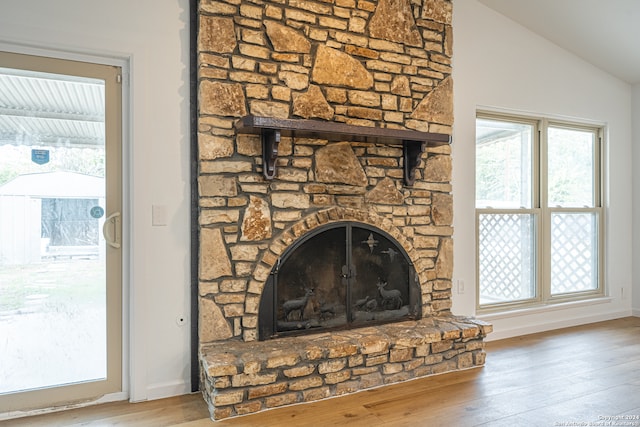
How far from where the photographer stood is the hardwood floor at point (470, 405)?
2268 mm

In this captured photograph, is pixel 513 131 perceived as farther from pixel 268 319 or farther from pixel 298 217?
pixel 268 319

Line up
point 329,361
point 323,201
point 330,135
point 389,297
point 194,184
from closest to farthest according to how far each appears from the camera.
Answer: point 329,361
point 194,184
point 330,135
point 323,201
point 389,297

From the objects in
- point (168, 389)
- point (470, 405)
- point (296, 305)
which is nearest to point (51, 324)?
point (168, 389)

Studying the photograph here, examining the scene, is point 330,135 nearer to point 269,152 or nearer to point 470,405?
point 269,152

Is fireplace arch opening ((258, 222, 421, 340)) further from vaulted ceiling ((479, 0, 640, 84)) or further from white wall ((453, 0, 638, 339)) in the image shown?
vaulted ceiling ((479, 0, 640, 84))

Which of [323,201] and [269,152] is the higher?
[269,152]

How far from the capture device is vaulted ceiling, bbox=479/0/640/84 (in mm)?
3514

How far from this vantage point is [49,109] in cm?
246

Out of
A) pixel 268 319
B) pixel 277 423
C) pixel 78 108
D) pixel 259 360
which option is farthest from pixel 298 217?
pixel 78 108

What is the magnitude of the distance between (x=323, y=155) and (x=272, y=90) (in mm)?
542

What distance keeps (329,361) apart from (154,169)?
5.17ft

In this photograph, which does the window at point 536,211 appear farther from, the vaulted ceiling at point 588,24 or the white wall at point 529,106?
the vaulted ceiling at point 588,24

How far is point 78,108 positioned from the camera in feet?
8.29

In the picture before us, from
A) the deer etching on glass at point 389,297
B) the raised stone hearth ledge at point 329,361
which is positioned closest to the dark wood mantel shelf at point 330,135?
the deer etching on glass at point 389,297
